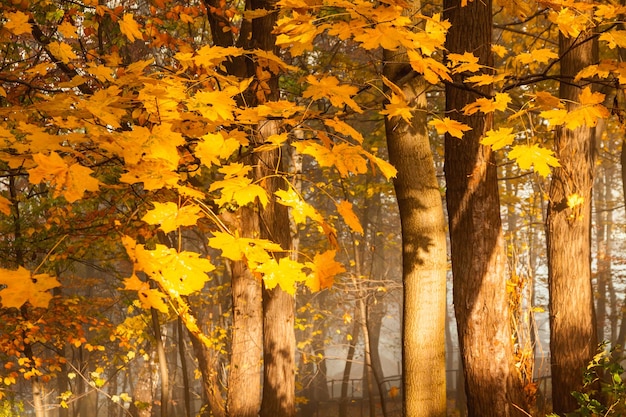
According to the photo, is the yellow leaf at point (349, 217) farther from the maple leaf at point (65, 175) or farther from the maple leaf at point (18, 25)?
the maple leaf at point (18, 25)

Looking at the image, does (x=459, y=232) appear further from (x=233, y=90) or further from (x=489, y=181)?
(x=233, y=90)

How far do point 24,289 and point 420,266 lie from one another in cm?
273

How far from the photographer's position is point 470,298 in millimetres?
3934

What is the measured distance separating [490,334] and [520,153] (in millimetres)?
1620

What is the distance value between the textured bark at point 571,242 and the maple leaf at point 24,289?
223 inches

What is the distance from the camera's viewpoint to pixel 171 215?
2.42 m

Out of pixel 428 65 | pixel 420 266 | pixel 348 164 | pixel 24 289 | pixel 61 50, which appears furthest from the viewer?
pixel 420 266

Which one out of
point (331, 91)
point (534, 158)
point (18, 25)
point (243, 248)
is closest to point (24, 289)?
point (243, 248)

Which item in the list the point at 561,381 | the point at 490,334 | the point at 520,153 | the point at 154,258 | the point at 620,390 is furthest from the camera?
the point at 561,381

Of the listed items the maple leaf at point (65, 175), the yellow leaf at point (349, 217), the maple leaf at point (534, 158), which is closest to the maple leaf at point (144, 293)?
the maple leaf at point (65, 175)

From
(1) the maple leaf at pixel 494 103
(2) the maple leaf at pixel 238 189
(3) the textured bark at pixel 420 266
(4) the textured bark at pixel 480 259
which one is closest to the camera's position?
(2) the maple leaf at pixel 238 189

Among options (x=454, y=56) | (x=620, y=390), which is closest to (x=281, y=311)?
(x=620, y=390)

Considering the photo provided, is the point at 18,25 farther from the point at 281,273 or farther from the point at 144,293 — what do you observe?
the point at 281,273

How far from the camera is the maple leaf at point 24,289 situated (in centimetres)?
196
